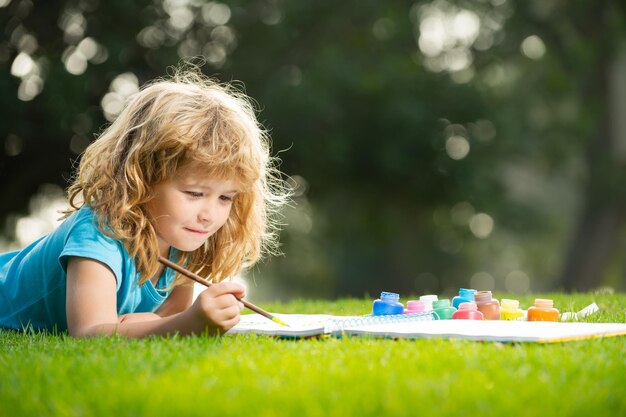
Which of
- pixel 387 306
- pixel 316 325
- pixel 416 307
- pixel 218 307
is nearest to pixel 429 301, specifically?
pixel 416 307

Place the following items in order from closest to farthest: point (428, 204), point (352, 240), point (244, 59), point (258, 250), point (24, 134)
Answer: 1. point (258, 250)
2. point (24, 134)
3. point (244, 59)
4. point (428, 204)
5. point (352, 240)

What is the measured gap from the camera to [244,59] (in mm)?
13336

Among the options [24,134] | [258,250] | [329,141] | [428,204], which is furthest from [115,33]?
[258,250]

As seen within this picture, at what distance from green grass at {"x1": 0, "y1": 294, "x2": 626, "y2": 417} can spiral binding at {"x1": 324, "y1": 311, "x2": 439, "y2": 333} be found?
21cm

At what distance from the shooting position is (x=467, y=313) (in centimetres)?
378

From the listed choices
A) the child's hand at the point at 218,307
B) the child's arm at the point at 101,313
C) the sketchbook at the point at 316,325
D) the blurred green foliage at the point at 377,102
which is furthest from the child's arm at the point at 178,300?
the blurred green foliage at the point at 377,102

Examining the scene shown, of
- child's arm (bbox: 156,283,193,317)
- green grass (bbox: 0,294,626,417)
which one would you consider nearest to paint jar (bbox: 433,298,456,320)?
green grass (bbox: 0,294,626,417)

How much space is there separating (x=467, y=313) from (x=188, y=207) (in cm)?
129

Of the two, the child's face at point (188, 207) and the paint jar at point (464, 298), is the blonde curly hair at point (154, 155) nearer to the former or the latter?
the child's face at point (188, 207)

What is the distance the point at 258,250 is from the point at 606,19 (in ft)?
43.1

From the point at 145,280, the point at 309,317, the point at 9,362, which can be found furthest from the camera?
the point at 309,317

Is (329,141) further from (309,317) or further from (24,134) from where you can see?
(309,317)

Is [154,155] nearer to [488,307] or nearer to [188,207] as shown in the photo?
[188,207]

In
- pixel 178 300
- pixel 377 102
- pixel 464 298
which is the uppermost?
pixel 377 102
